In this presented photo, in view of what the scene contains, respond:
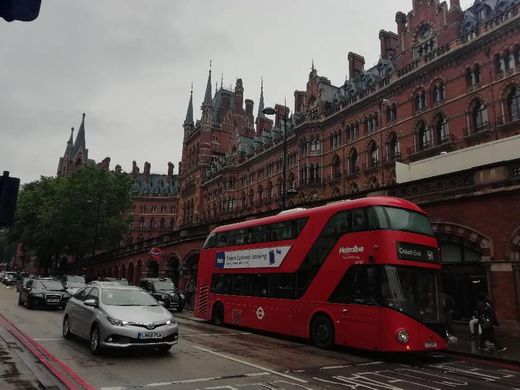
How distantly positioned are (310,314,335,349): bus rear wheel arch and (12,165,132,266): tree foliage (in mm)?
41064

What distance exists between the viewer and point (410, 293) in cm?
1138

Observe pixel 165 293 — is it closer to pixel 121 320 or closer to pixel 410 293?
pixel 121 320

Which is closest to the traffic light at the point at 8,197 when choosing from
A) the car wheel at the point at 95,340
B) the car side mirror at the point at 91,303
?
the car wheel at the point at 95,340

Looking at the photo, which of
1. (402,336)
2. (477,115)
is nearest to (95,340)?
(402,336)

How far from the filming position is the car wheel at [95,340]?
398 inches

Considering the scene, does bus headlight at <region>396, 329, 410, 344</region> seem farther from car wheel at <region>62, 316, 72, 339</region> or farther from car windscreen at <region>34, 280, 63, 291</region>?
car windscreen at <region>34, 280, 63, 291</region>

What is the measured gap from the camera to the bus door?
11469mm

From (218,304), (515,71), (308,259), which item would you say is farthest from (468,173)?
Answer: (515,71)

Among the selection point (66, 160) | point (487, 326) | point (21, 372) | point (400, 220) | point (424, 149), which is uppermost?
point (66, 160)

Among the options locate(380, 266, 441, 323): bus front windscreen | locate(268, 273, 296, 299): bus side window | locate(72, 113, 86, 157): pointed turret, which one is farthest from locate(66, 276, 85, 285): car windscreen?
locate(72, 113, 86, 157): pointed turret

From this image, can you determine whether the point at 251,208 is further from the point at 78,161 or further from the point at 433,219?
the point at 78,161

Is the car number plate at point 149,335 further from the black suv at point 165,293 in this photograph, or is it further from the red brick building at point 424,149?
the black suv at point 165,293

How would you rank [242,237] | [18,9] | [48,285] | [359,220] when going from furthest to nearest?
1. [48,285]
2. [242,237]
3. [359,220]
4. [18,9]

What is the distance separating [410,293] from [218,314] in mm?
9953
